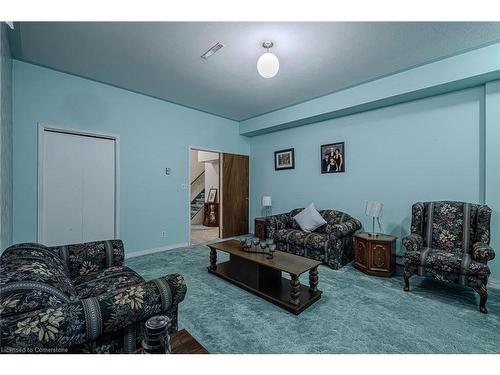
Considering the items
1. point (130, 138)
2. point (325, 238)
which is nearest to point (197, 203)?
point (130, 138)

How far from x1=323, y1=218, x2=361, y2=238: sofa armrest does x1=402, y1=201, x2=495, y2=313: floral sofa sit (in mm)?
843

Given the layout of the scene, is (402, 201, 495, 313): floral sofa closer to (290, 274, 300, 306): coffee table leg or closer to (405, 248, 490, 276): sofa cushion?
(405, 248, 490, 276): sofa cushion

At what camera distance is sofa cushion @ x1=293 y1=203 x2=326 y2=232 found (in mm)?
3916

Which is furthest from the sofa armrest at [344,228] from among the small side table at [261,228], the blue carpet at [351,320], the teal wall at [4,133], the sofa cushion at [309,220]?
the teal wall at [4,133]

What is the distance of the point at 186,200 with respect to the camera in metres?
4.54

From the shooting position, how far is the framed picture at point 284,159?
4.91 metres

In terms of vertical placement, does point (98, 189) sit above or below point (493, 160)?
below

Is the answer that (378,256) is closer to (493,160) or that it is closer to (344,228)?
(344,228)

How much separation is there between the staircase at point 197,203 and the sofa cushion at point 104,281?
5.76 m

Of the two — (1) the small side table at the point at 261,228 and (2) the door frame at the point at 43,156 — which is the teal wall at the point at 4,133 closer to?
(2) the door frame at the point at 43,156

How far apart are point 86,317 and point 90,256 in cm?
129

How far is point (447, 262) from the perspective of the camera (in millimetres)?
2295
